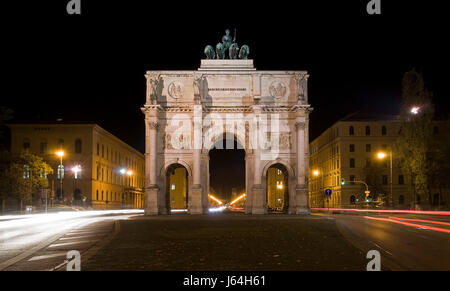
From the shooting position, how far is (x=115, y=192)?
8662 centimetres

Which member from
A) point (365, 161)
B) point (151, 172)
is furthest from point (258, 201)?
point (365, 161)

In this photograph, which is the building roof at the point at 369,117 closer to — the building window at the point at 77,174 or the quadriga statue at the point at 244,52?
the quadriga statue at the point at 244,52

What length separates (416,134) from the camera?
190 ft

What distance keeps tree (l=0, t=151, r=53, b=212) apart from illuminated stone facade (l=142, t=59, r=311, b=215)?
1624 cm

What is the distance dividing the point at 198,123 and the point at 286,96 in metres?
8.53

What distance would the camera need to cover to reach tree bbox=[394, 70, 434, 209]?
185 ft

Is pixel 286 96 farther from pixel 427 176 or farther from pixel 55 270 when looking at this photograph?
pixel 55 270

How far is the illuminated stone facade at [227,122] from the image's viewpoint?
46.3 metres

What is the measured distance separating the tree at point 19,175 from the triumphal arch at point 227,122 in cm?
1624

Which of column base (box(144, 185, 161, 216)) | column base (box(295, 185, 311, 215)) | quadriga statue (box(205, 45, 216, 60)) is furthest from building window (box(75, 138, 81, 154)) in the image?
column base (box(295, 185, 311, 215))

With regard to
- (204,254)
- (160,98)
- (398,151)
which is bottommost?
(204,254)

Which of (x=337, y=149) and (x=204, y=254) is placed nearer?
(x=204, y=254)

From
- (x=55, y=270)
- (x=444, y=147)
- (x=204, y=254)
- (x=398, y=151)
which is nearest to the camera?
(x=55, y=270)

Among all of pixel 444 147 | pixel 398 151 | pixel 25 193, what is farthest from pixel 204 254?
pixel 444 147
